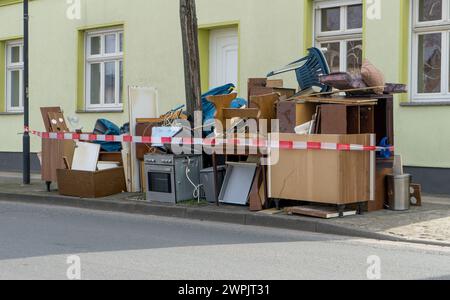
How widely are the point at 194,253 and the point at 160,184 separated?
13.3ft

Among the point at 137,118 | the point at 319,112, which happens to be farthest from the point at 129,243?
the point at 137,118

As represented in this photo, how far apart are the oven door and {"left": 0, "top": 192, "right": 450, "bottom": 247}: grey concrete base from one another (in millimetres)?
249

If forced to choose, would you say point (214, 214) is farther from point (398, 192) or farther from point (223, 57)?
point (223, 57)

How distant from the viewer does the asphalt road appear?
Answer: 6883 mm

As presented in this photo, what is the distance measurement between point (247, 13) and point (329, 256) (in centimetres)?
843

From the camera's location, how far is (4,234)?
930 centimetres

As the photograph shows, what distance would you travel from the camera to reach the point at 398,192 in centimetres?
1065

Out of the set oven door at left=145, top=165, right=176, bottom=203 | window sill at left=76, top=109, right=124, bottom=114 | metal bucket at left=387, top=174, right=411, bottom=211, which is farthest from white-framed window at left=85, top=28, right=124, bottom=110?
metal bucket at left=387, top=174, right=411, bottom=211

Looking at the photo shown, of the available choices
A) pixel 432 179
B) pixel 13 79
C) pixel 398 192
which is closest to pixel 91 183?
pixel 398 192

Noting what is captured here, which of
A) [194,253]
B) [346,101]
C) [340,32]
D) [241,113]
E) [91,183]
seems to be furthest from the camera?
[340,32]

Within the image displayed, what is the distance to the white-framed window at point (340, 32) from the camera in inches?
540

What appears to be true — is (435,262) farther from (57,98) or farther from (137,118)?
(57,98)

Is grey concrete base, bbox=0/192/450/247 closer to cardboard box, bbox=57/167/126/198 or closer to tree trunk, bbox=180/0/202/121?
cardboard box, bbox=57/167/126/198

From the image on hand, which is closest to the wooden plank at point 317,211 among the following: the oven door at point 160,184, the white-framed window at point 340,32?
the oven door at point 160,184
